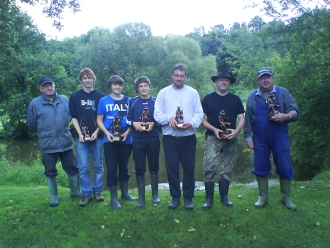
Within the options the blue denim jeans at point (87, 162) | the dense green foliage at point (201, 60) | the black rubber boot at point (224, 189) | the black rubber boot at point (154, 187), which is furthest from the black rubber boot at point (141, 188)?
the dense green foliage at point (201, 60)

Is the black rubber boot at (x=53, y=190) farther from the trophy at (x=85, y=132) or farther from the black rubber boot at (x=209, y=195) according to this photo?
the black rubber boot at (x=209, y=195)

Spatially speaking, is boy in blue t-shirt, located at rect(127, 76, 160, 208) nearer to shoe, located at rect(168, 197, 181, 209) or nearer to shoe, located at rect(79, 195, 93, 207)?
shoe, located at rect(168, 197, 181, 209)

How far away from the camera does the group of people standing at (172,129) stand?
18.4ft

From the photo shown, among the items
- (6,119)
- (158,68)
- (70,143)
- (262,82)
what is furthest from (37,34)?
(262,82)

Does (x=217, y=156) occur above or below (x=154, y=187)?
above

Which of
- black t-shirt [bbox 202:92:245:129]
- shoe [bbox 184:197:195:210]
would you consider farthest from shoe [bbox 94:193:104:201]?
black t-shirt [bbox 202:92:245:129]

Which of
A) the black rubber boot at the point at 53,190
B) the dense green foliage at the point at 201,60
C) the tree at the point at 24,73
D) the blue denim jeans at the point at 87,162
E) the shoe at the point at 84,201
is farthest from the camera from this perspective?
the tree at the point at 24,73

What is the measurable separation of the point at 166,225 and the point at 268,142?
6.80 feet

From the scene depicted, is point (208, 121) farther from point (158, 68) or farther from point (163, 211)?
point (158, 68)

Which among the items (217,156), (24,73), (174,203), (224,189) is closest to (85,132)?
(174,203)

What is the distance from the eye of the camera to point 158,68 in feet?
101

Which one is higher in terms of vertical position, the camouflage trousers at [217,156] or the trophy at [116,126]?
the trophy at [116,126]

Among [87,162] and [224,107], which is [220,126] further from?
[87,162]

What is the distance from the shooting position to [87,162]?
608cm
